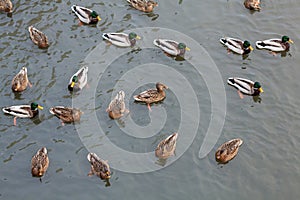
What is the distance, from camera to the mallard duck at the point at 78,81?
1258 cm

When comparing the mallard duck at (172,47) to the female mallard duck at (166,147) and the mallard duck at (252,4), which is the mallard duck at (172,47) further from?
the female mallard duck at (166,147)

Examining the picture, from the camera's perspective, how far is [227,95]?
12.9 meters

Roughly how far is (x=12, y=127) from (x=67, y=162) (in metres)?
1.88

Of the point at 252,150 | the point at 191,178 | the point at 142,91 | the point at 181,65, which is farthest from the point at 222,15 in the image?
the point at 191,178

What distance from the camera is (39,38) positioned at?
13.7 m

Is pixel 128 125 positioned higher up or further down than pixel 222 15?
further down

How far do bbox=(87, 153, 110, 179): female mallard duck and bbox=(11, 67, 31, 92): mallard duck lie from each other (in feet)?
10.3

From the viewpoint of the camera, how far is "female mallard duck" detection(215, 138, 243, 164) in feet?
36.2

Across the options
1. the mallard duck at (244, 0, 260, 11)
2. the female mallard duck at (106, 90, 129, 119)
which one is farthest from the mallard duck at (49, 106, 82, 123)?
the mallard duck at (244, 0, 260, 11)

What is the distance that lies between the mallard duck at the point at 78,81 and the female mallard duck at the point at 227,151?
13.7ft

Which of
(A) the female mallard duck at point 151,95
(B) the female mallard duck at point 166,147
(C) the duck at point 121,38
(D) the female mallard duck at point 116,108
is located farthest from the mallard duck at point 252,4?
(B) the female mallard duck at point 166,147

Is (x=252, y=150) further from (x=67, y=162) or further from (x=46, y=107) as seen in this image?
(x=46, y=107)

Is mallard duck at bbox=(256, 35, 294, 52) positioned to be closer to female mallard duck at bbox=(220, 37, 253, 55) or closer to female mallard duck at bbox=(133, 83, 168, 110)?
female mallard duck at bbox=(220, 37, 253, 55)

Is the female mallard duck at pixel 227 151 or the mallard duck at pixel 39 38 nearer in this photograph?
the female mallard duck at pixel 227 151
